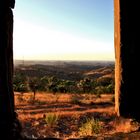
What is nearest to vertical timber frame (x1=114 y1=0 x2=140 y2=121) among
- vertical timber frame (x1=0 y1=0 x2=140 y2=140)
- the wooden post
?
vertical timber frame (x1=0 y1=0 x2=140 y2=140)

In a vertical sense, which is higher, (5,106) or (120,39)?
(120,39)

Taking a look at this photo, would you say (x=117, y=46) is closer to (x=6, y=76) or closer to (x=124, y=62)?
(x=124, y=62)

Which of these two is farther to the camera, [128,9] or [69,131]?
[69,131]

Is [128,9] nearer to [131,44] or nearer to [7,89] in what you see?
[131,44]

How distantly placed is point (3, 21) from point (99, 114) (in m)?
14.1

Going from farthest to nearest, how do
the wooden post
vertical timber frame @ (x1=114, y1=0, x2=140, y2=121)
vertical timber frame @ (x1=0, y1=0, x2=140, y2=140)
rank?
vertical timber frame @ (x1=114, y1=0, x2=140, y2=121)
vertical timber frame @ (x1=0, y1=0, x2=140, y2=140)
the wooden post

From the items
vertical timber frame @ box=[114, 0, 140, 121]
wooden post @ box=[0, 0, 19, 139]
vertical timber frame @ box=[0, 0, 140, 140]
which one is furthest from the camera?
vertical timber frame @ box=[114, 0, 140, 121]

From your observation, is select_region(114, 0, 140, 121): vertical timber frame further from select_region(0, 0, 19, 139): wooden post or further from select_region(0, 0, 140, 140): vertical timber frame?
select_region(0, 0, 19, 139): wooden post

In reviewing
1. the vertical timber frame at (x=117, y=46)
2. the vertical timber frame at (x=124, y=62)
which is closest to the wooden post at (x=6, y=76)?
the vertical timber frame at (x=124, y=62)

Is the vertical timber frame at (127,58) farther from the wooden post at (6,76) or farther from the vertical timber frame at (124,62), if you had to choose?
the wooden post at (6,76)

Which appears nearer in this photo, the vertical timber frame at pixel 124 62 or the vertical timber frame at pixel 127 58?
the vertical timber frame at pixel 124 62

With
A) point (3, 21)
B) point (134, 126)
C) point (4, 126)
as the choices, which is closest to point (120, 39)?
point (134, 126)

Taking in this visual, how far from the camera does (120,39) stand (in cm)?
600

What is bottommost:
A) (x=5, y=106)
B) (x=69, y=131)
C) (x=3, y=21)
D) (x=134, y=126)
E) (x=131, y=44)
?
(x=69, y=131)
